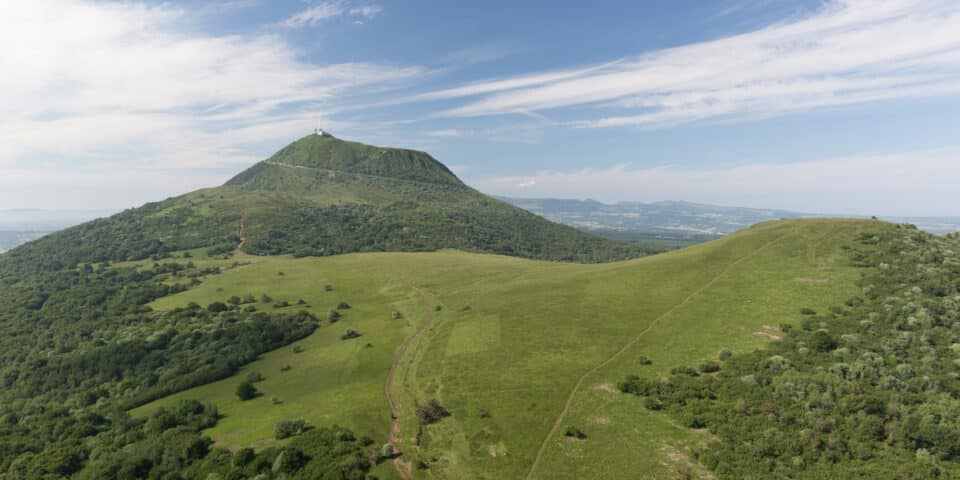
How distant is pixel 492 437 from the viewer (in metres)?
50.0

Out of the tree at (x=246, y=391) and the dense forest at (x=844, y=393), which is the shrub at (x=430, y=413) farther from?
the tree at (x=246, y=391)

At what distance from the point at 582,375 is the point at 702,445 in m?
20.1

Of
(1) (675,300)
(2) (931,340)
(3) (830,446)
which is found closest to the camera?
(3) (830,446)

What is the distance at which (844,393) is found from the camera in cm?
4869

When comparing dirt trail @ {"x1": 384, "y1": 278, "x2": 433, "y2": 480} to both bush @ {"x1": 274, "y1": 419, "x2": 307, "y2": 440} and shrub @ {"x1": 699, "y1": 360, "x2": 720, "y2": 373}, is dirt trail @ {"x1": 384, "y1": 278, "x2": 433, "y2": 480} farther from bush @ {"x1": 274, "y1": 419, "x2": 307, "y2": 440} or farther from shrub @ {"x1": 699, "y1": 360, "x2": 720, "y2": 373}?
shrub @ {"x1": 699, "y1": 360, "x2": 720, "y2": 373}

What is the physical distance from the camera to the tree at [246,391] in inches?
2854

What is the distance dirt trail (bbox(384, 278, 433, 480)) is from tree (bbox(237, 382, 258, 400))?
79.5 ft

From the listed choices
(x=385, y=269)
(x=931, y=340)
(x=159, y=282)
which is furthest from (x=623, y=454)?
(x=159, y=282)

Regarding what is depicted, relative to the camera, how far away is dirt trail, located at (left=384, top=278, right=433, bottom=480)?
152ft

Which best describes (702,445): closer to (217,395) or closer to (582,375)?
(582,375)

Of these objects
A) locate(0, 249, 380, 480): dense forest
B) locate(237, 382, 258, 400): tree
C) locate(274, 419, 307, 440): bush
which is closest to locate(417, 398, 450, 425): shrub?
locate(0, 249, 380, 480): dense forest

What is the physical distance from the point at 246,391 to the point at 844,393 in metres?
87.6

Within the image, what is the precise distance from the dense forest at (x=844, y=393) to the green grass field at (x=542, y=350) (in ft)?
12.2

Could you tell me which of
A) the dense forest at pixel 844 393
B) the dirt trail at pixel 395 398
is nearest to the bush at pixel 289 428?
the dirt trail at pixel 395 398
